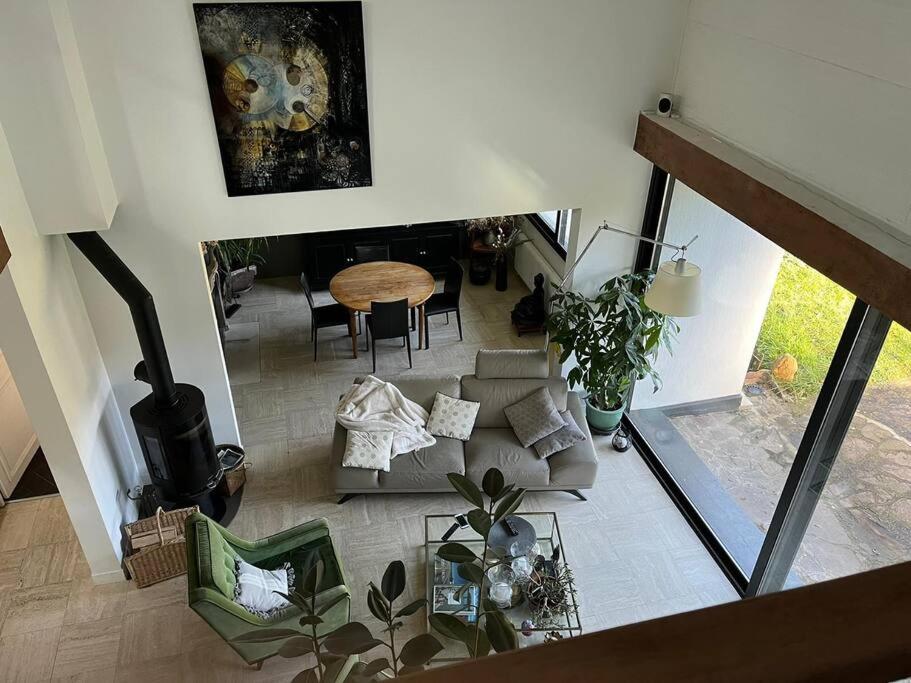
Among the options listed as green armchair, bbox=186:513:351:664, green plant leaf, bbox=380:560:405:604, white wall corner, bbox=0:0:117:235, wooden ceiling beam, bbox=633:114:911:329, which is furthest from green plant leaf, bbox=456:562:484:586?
white wall corner, bbox=0:0:117:235

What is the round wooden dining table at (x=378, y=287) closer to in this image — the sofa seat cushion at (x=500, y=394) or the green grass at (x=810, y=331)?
the sofa seat cushion at (x=500, y=394)

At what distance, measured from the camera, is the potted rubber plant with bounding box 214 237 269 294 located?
818cm

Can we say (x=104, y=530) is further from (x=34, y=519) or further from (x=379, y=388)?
(x=379, y=388)

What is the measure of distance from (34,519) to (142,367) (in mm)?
1793

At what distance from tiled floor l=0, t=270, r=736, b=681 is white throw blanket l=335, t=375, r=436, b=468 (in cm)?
51

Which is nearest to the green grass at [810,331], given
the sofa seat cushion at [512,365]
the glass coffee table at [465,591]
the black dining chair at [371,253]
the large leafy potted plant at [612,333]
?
the large leafy potted plant at [612,333]

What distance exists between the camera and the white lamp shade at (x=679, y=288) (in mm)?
4555

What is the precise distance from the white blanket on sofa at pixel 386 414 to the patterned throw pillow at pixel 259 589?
1.42 metres

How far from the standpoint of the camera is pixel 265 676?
15.0ft

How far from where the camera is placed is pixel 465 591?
15.8 feet

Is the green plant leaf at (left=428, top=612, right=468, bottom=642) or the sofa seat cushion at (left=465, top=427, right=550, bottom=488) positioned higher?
the green plant leaf at (left=428, top=612, right=468, bottom=642)

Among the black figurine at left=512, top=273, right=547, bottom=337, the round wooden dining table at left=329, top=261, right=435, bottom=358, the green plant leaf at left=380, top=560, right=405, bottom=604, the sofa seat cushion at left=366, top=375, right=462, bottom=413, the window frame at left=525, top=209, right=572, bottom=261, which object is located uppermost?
the green plant leaf at left=380, top=560, right=405, bottom=604

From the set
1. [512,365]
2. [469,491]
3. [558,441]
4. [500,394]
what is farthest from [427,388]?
[469,491]

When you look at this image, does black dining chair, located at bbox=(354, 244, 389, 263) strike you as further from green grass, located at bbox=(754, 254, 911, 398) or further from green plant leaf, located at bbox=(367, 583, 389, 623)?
green plant leaf, located at bbox=(367, 583, 389, 623)
